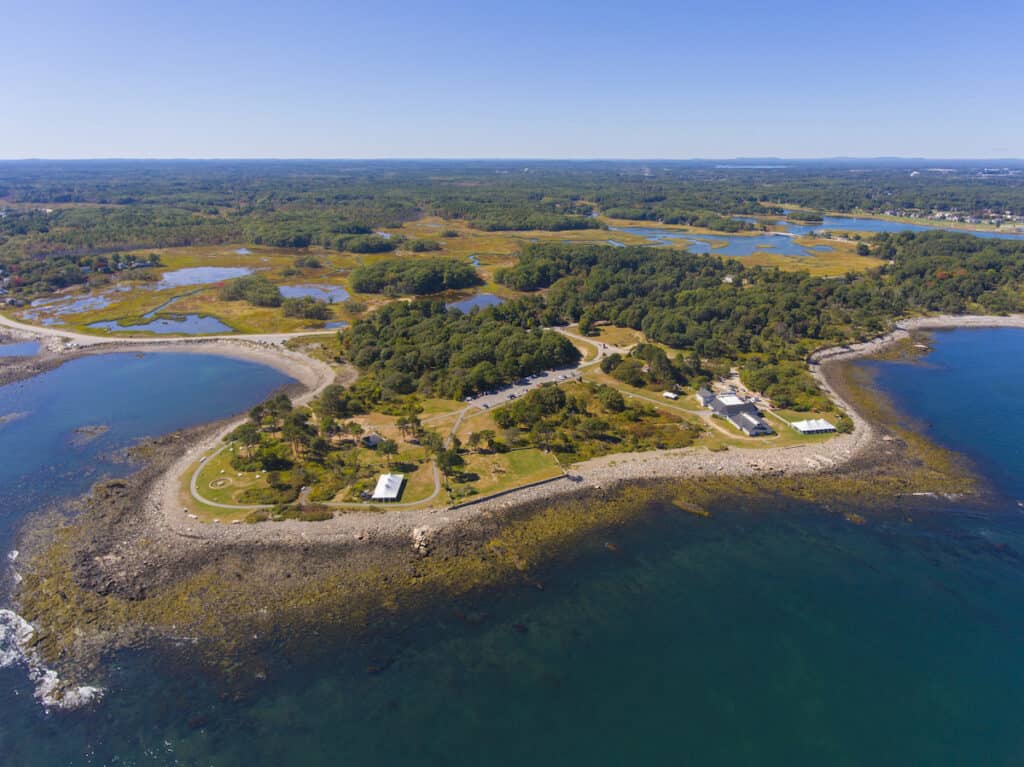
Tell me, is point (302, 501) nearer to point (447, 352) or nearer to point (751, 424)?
point (447, 352)

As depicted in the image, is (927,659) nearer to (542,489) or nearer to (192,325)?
(542,489)

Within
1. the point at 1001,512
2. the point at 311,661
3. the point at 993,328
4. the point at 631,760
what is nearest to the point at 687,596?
the point at 631,760

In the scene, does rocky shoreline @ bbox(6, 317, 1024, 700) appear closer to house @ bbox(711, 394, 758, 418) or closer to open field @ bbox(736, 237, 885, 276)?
house @ bbox(711, 394, 758, 418)

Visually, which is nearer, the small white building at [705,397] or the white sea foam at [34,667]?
the white sea foam at [34,667]

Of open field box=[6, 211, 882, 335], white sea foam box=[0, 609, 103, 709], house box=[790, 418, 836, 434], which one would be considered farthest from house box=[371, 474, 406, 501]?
open field box=[6, 211, 882, 335]

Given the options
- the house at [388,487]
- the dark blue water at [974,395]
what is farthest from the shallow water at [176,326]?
the dark blue water at [974,395]

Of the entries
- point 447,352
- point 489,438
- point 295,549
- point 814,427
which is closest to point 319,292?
point 447,352

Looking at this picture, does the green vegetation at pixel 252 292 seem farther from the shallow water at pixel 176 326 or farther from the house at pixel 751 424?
the house at pixel 751 424
